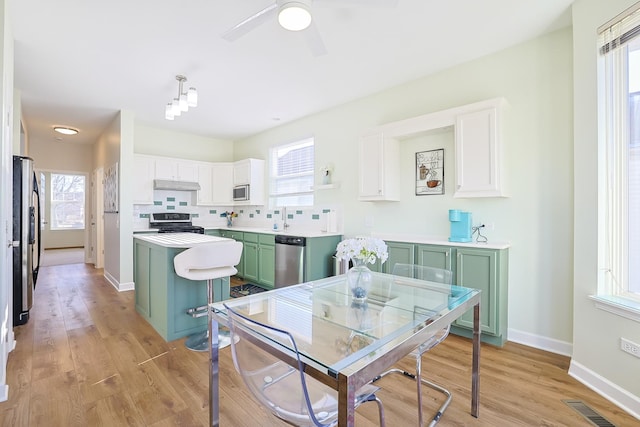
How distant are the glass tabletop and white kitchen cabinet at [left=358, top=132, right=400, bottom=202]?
176 centimetres

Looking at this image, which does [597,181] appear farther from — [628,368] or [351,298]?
[351,298]

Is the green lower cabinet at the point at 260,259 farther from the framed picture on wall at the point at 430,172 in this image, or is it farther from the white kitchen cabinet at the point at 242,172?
the framed picture on wall at the point at 430,172

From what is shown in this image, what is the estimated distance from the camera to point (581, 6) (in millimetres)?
2232

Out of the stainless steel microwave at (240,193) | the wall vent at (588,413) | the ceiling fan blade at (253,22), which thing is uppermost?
the ceiling fan blade at (253,22)

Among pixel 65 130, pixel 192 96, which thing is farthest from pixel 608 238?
pixel 65 130

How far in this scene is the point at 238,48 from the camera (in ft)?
9.46

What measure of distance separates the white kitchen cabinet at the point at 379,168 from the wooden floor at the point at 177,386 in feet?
5.48

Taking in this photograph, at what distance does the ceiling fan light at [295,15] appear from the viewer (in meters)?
1.83

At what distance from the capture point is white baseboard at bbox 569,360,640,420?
183 cm

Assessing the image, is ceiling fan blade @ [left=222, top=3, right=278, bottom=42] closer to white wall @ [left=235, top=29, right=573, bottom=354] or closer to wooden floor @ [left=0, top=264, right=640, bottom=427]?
white wall @ [left=235, top=29, right=573, bottom=354]

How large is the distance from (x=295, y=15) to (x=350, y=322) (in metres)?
1.76

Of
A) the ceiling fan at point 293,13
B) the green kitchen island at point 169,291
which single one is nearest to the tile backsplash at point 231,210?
the green kitchen island at point 169,291

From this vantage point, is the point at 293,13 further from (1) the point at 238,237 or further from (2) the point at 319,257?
(1) the point at 238,237

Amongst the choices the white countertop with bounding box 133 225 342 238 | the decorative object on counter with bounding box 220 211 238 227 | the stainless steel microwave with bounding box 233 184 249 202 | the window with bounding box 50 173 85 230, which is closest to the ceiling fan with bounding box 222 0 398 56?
the white countertop with bounding box 133 225 342 238
